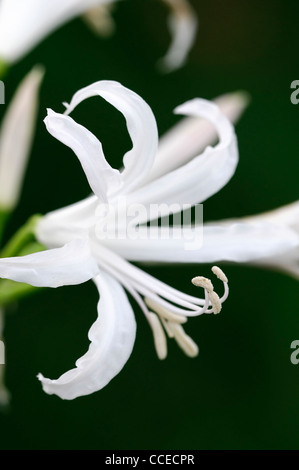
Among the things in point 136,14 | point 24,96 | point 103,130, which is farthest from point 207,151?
point 136,14

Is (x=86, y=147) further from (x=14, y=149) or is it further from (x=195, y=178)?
(x=14, y=149)

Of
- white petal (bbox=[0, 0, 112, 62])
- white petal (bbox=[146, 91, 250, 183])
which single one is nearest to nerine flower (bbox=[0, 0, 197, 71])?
white petal (bbox=[0, 0, 112, 62])

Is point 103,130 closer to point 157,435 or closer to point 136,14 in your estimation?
point 136,14

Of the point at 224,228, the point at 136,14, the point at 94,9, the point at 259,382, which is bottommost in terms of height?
the point at 224,228

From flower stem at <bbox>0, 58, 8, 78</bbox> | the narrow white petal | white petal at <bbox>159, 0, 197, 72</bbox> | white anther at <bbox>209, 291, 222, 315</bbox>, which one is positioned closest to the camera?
white anther at <bbox>209, 291, 222, 315</bbox>

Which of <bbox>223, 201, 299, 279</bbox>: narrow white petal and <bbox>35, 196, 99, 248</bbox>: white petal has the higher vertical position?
<bbox>223, 201, 299, 279</bbox>: narrow white petal

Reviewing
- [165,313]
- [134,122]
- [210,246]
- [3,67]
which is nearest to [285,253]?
[210,246]

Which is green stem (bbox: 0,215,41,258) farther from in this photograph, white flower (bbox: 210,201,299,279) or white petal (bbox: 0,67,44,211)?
white flower (bbox: 210,201,299,279)
